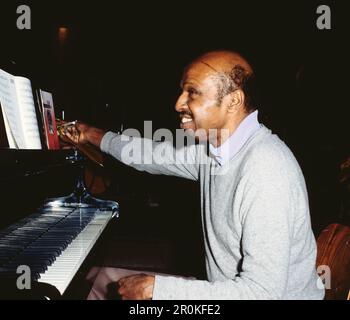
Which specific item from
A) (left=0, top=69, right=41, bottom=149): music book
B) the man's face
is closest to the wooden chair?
the man's face

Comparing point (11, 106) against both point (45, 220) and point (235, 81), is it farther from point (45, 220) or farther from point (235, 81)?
point (235, 81)

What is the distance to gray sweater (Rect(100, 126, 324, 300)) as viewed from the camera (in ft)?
4.03

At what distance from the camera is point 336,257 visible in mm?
1531

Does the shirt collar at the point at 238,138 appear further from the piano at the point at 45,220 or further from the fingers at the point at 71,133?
the fingers at the point at 71,133

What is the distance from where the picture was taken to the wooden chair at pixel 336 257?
145 cm

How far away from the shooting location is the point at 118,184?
26.0 ft

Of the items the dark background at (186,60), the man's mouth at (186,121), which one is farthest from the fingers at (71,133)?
the dark background at (186,60)

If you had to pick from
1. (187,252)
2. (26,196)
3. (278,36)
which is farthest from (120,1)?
(26,196)

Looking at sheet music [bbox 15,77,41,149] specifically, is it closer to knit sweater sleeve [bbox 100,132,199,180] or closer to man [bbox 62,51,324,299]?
knit sweater sleeve [bbox 100,132,199,180]

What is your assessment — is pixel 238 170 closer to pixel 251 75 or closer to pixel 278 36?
pixel 251 75

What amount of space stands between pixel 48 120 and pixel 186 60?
6.20m

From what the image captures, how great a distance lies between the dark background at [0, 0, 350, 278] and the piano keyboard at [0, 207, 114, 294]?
9.28ft

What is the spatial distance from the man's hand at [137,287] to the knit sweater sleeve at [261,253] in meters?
0.04

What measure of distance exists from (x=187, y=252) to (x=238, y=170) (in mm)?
3679
